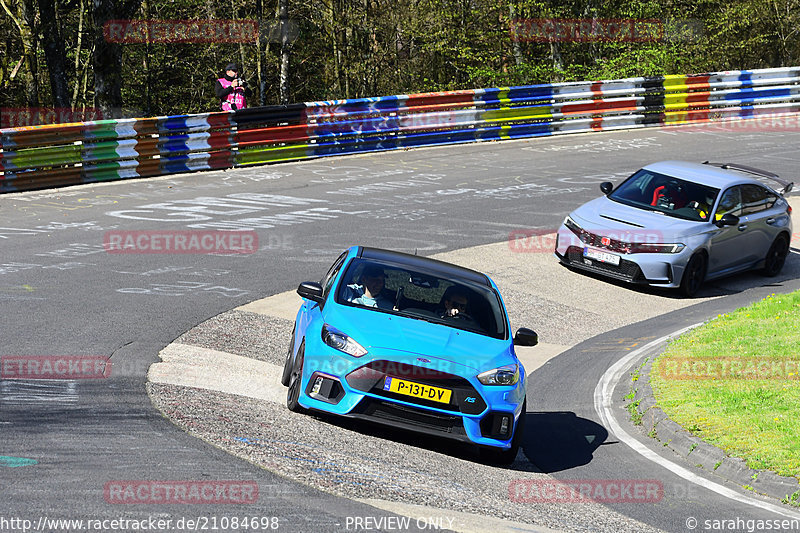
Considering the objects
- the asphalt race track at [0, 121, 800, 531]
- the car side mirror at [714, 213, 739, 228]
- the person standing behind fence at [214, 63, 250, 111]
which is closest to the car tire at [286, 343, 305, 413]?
the asphalt race track at [0, 121, 800, 531]

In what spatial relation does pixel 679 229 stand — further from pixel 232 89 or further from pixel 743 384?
pixel 232 89

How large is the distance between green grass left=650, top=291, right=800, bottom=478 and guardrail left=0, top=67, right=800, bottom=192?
40.0ft

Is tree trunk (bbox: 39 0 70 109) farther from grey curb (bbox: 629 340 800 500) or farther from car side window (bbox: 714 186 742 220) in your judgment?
grey curb (bbox: 629 340 800 500)

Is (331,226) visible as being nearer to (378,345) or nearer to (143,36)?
(378,345)

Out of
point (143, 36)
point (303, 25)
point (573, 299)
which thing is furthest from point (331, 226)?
point (303, 25)

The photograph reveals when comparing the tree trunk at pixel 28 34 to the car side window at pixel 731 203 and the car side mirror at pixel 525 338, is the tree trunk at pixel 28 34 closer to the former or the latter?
the car side window at pixel 731 203

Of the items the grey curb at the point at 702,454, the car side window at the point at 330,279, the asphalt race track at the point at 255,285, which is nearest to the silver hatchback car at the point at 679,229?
the asphalt race track at the point at 255,285

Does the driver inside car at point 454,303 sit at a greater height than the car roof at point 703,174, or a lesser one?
lesser

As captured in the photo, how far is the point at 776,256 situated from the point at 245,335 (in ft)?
31.8

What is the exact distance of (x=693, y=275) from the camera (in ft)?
51.1

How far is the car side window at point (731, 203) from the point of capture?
623 inches

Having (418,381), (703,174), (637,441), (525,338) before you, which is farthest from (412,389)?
(703,174)

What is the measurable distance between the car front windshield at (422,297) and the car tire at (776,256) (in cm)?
905

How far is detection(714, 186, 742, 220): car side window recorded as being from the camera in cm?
1584
